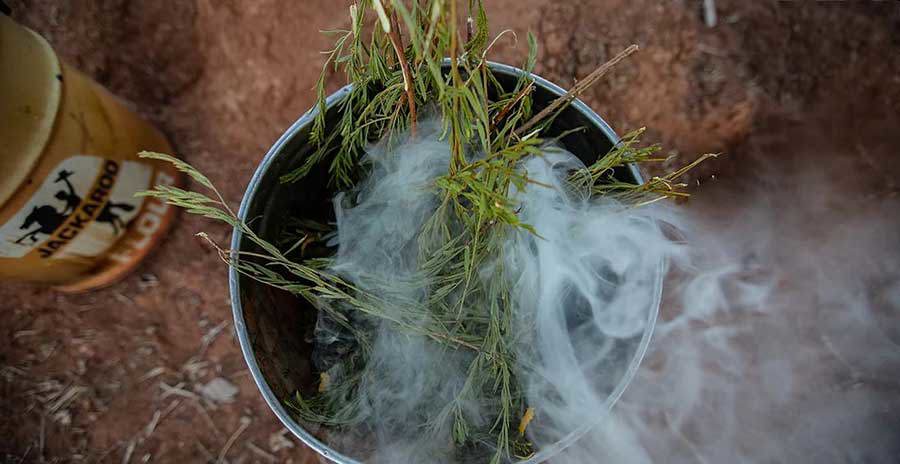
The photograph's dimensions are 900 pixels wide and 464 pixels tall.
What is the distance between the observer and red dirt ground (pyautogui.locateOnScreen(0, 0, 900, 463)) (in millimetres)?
1426

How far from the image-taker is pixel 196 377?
4.71ft

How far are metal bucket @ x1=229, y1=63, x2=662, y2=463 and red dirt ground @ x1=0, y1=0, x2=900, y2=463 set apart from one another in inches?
20.2

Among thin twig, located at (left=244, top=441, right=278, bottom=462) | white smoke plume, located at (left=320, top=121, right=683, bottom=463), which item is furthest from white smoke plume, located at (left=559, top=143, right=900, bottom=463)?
thin twig, located at (left=244, top=441, right=278, bottom=462)

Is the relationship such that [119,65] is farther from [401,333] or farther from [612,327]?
[612,327]

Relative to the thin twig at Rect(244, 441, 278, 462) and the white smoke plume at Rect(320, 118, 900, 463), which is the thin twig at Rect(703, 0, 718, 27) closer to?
the white smoke plume at Rect(320, 118, 900, 463)

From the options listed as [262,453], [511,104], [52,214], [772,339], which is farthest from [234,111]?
[772,339]

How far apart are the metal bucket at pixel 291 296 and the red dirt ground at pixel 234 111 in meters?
0.51

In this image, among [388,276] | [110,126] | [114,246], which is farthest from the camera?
[114,246]

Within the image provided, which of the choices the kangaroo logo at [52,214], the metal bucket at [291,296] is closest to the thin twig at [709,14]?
the metal bucket at [291,296]

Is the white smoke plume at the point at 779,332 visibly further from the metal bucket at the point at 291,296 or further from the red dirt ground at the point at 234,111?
the metal bucket at the point at 291,296

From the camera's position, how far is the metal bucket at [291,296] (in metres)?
0.80

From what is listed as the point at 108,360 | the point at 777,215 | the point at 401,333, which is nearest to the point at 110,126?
the point at 108,360

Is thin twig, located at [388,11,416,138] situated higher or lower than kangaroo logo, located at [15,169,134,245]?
higher

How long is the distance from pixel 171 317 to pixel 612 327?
3.45 ft
